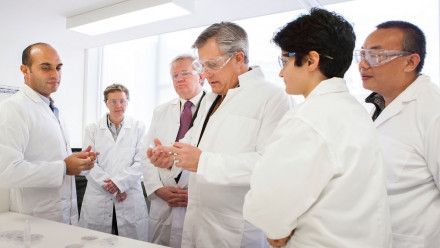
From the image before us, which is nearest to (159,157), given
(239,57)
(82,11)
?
(239,57)

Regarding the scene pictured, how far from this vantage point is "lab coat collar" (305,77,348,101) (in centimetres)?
93

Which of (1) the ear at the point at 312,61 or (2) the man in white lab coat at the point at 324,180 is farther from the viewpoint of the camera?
(1) the ear at the point at 312,61

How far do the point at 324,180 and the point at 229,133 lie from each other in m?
0.77

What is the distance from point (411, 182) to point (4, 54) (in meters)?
4.34

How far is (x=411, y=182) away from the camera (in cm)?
121

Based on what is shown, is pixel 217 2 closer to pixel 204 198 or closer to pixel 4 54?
pixel 204 198

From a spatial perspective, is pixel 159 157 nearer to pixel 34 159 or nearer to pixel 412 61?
pixel 34 159

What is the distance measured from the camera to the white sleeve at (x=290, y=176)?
81 centimetres

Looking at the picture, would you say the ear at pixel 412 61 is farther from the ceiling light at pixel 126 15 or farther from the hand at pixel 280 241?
the ceiling light at pixel 126 15

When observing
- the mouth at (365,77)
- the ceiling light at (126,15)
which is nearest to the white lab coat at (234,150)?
the mouth at (365,77)

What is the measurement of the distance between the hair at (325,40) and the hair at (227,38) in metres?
0.59

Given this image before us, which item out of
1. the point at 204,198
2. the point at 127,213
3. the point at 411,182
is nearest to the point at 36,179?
the point at 204,198

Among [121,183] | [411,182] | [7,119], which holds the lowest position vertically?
[121,183]

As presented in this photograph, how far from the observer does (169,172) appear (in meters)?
2.08
